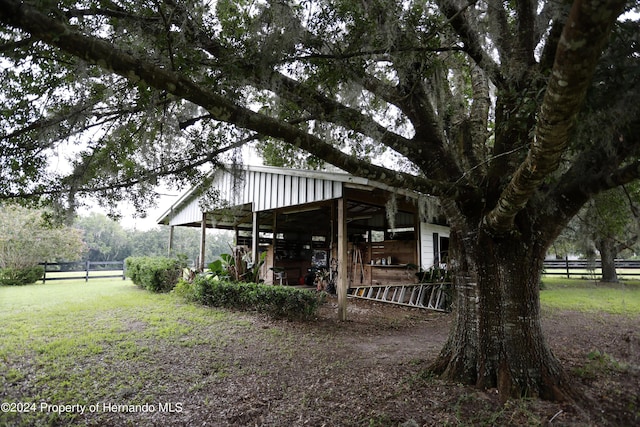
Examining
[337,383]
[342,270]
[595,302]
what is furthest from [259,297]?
[595,302]

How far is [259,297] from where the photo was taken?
7941 millimetres

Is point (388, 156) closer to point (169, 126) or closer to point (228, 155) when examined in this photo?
point (228, 155)

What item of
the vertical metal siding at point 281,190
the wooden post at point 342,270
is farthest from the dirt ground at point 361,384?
the vertical metal siding at point 281,190

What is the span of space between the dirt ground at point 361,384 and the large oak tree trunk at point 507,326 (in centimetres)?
19

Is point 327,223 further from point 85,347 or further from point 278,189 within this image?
point 85,347

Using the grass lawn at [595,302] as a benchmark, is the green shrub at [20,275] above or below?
above

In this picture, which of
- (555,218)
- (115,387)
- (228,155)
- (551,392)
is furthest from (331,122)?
(115,387)

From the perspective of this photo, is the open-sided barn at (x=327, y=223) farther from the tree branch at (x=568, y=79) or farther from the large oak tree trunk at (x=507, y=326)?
the tree branch at (x=568, y=79)

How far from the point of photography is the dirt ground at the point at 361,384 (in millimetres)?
3043

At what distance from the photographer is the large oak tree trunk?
3.37 meters

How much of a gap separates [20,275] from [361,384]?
58.2 feet

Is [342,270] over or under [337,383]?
Result: over

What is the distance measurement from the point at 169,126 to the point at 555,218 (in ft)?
13.9

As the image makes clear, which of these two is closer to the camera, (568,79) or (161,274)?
(568,79)
